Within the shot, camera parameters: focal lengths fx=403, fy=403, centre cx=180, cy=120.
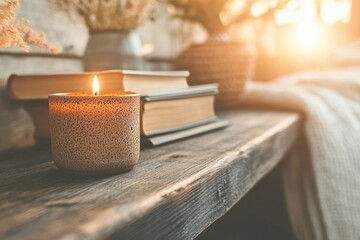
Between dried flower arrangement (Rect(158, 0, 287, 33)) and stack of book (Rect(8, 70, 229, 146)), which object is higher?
dried flower arrangement (Rect(158, 0, 287, 33))

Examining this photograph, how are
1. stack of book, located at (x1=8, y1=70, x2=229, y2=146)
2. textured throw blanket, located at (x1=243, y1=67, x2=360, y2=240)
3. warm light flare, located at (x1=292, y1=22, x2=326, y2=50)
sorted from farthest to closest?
warm light flare, located at (x1=292, y1=22, x2=326, y2=50) → textured throw blanket, located at (x1=243, y1=67, x2=360, y2=240) → stack of book, located at (x1=8, y1=70, x2=229, y2=146)

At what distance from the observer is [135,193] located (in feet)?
1.16

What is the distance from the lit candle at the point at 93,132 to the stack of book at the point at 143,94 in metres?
0.14

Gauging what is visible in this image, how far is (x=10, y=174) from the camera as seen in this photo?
449mm

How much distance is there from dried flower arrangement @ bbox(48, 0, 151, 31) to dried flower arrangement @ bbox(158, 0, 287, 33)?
35 cm

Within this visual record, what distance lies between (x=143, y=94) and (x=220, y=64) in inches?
23.3

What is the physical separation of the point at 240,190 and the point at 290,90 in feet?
2.26

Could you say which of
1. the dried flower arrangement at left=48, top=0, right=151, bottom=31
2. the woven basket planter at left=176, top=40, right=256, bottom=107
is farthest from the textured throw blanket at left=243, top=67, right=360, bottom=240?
the dried flower arrangement at left=48, top=0, right=151, bottom=31

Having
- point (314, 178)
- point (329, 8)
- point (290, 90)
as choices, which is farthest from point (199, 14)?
point (329, 8)

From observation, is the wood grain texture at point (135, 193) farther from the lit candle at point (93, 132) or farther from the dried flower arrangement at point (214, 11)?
the dried flower arrangement at point (214, 11)

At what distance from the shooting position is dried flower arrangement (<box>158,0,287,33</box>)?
3.79ft

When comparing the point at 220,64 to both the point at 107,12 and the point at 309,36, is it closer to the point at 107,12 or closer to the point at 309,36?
the point at 107,12

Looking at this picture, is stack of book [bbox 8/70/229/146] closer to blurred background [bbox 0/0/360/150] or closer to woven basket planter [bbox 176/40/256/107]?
blurred background [bbox 0/0/360/150]

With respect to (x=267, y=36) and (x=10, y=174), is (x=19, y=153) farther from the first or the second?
(x=267, y=36)
